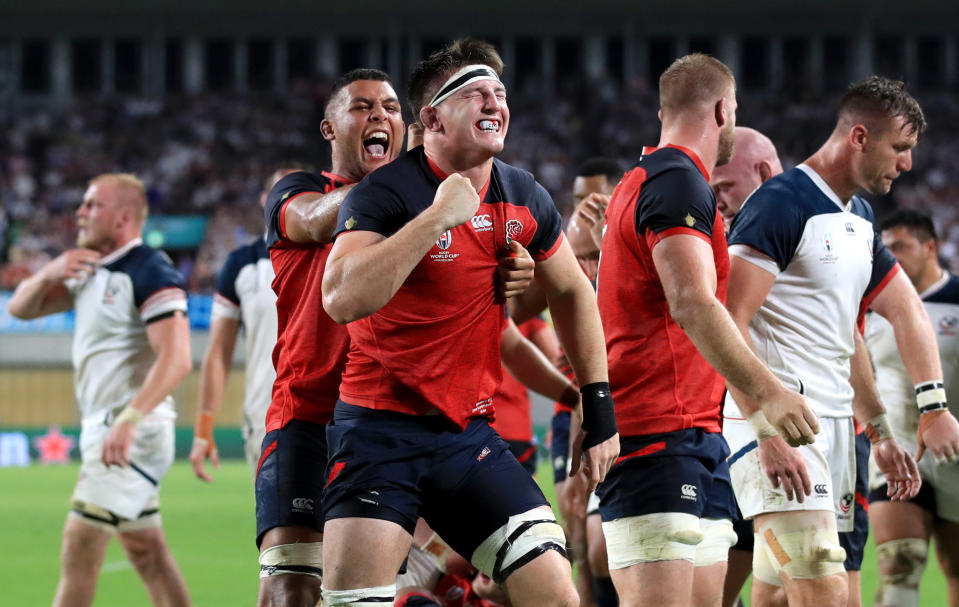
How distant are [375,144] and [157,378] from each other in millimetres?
2324

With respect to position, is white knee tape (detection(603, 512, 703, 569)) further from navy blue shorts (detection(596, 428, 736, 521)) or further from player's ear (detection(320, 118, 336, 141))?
player's ear (detection(320, 118, 336, 141))

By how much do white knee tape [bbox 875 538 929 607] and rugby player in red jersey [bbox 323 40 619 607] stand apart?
3.15 meters

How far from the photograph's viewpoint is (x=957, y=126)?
3206cm

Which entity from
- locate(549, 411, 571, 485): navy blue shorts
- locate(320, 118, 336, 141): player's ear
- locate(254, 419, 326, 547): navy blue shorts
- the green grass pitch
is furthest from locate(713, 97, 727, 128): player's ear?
the green grass pitch

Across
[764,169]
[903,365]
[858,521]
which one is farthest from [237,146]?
[858,521]

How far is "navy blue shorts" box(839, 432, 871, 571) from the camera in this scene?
5.29 metres

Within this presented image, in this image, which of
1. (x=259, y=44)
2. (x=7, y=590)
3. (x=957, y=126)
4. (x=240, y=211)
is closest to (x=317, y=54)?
(x=259, y=44)

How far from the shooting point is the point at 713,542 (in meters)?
4.53

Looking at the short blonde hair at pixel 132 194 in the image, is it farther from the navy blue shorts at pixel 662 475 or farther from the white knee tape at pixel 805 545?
the white knee tape at pixel 805 545

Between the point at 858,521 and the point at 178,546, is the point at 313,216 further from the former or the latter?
the point at 178,546

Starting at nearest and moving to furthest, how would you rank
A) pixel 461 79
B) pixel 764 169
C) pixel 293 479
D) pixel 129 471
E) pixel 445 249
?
pixel 445 249 < pixel 461 79 < pixel 293 479 < pixel 764 169 < pixel 129 471

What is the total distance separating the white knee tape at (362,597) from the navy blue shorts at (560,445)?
4.13 m

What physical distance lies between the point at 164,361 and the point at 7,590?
3.79 meters

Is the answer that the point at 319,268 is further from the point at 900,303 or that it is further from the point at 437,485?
the point at 900,303
